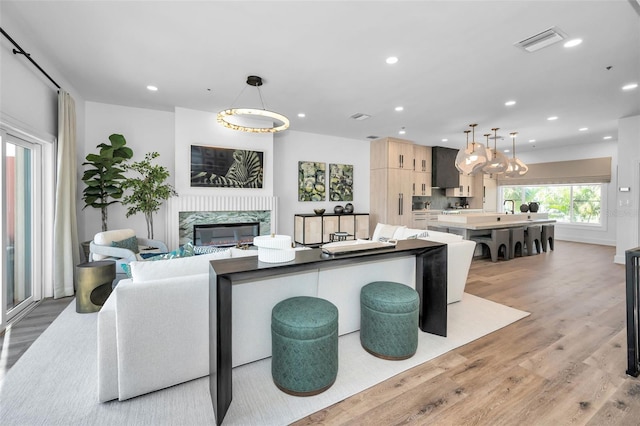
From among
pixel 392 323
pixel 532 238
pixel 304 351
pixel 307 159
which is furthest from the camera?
pixel 307 159

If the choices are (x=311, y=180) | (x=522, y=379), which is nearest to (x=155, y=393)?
(x=522, y=379)

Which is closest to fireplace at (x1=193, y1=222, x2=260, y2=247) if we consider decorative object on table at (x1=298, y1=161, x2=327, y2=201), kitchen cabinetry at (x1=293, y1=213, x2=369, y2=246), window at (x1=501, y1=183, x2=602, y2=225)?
kitchen cabinetry at (x1=293, y1=213, x2=369, y2=246)

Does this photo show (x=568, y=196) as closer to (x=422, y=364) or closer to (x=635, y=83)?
(x=635, y=83)

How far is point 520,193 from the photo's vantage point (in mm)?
9945

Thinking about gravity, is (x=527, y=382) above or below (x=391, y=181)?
below

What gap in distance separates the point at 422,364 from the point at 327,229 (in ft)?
15.5

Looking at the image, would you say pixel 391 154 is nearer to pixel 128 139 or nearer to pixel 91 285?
pixel 128 139

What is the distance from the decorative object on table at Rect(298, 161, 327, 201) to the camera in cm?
689

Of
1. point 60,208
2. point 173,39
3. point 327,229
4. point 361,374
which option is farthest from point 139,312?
point 327,229

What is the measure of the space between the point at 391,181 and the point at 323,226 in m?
2.18

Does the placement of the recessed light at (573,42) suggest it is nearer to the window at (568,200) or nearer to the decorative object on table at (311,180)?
the decorative object on table at (311,180)

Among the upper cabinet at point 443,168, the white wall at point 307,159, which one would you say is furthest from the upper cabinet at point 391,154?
the upper cabinet at point 443,168

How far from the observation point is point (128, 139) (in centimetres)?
Result: 505

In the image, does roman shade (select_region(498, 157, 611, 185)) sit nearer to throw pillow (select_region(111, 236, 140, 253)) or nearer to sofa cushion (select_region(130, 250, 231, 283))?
sofa cushion (select_region(130, 250, 231, 283))
